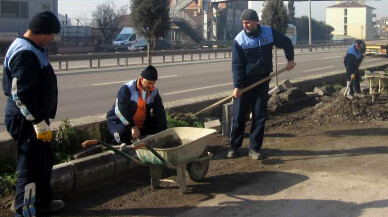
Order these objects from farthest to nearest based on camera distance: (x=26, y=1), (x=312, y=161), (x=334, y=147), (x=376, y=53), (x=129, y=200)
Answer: (x=26, y=1)
(x=376, y=53)
(x=334, y=147)
(x=312, y=161)
(x=129, y=200)

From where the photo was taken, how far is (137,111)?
5.92m

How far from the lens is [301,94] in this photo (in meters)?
11.5

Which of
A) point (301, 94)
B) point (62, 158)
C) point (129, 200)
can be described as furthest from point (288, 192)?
point (301, 94)

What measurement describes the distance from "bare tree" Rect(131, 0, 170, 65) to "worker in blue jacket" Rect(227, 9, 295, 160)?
15.4 ft

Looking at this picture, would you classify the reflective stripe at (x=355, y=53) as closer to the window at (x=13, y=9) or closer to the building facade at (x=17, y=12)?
the building facade at (x=17, y=12)

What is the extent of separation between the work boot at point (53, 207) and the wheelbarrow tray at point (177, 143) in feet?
3.07

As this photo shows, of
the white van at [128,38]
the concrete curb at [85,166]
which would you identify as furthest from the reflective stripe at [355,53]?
the white van at [128,38]

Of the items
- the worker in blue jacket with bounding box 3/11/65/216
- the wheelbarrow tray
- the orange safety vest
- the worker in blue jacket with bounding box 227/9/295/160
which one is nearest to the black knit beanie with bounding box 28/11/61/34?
the worker in blue jacket with bounding box 3/11/65/216

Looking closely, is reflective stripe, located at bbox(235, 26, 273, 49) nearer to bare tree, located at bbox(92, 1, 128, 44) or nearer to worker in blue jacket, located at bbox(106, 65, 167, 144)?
worker in blue jacket, located at bbox(106, 65, 167, 144)

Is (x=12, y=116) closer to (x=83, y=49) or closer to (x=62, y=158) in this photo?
(x=62, y=158)

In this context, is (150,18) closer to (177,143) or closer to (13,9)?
(177,143)

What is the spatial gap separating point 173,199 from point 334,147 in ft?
10.5

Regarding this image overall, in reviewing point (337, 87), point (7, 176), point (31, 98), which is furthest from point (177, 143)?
point (337, 87)

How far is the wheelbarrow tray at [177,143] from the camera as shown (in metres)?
5.20
